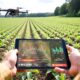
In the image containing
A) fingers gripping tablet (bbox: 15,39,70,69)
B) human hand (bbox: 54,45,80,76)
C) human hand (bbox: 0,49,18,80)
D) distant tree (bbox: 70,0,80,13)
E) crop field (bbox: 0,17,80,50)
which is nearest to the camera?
human hand (bbox: 0,49,18,80)

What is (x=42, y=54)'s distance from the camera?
189 cm

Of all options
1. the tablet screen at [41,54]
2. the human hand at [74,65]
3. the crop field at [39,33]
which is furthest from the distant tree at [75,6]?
the human hand at [74,65]

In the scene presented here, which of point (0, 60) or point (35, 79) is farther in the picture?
point (35, 79)

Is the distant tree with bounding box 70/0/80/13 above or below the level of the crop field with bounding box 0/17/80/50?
below

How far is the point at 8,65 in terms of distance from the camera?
5.41 ft

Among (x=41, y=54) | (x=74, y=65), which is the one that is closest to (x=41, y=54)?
(x=41, y=54)

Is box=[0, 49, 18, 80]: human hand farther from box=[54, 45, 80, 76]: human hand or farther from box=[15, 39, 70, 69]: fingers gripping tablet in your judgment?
box=[54, 45, 80, 76]: human hand

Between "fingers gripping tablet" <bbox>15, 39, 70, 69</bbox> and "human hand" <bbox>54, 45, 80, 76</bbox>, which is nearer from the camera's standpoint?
"human hand" <bbox>54, 45, 80, 76</bbox>

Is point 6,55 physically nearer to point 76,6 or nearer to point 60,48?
point 60,48

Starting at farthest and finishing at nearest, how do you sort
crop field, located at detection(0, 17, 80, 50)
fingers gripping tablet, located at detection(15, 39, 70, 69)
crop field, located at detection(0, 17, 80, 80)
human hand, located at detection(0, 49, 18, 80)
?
crop field, located at detection(0, 17, 80, 50) < crop field, located at detection(0, 17, 80, 80) < fingers gripping tablet, located at detection(15, 39, 70, 69) < human hand, located at detection(0, 49, 18, 80)

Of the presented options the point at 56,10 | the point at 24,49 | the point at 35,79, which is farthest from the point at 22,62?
the point at 56,10

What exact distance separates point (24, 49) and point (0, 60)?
0.35 metres

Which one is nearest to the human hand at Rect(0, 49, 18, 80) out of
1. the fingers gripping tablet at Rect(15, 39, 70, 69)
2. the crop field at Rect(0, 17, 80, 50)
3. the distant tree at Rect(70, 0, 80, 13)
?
the fingers gripping tablet at Rect(15, 39, 70, 69)

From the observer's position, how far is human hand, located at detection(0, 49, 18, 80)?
152 cm
